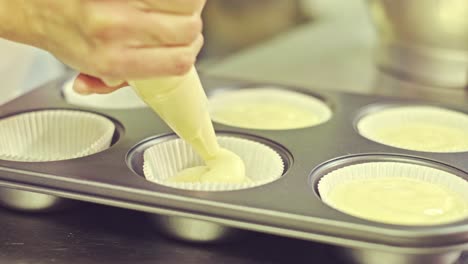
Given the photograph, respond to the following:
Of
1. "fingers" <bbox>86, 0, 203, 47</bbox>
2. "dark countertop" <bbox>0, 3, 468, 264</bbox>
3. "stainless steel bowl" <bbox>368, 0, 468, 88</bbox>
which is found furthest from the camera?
"stainless steel bowl" <bbox>368, 0, 468, 88</bbox>

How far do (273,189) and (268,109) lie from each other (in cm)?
48

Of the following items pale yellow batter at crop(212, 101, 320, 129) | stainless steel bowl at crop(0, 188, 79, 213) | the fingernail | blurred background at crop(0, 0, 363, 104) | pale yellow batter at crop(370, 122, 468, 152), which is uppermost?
the fingernail

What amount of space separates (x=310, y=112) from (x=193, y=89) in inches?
17.0

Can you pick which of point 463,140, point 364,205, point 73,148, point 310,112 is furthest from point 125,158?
point 463,140

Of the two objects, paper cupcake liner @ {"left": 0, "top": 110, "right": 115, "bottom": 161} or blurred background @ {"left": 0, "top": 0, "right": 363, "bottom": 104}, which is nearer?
paper cupcake liner @ {"left": 0, "top": 110, "right": 115, "bottom": 161}

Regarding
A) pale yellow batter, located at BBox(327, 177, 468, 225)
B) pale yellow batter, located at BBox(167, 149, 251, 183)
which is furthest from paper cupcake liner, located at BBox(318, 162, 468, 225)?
pale yellow batter, located at BBox(167, 149, 251, 183)

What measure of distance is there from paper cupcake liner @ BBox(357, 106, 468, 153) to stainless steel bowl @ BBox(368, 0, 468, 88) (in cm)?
21

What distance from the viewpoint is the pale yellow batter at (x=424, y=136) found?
1.28 meters

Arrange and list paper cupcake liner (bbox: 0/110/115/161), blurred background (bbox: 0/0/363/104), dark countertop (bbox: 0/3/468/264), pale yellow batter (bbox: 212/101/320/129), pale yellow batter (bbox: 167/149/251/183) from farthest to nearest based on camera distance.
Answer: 1. blurred background (bbox: 0/0/363/104)
2. pale yellow batter (bbox: 212/101/320/129)
3. paper cupcake liner (bbox: 0/110/115/161)
4. pale yellow batter (bbox: 167/149/251/183)
5. dark countertop (bbox: 0/3/468/264)

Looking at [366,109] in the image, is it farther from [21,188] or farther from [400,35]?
[21,188]

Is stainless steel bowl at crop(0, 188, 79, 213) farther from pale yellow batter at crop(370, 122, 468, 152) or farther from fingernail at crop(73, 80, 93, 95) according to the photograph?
pale yellow batter at crop(370, 122, 468, 152)

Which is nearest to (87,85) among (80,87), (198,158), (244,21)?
(80,87)

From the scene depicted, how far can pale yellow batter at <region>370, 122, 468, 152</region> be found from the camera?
1.28 m

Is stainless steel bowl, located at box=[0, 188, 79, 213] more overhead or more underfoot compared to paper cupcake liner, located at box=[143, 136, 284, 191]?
more underfoot
